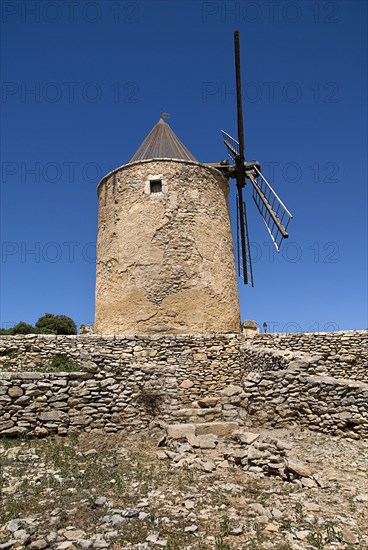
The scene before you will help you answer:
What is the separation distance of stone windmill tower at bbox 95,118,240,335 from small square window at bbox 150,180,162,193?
0.02 m

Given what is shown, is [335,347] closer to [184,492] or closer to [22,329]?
[184,492]

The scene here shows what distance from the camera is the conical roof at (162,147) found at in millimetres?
11367

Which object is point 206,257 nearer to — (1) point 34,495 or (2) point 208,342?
(2) point 208,342

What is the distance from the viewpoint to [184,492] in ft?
14.6

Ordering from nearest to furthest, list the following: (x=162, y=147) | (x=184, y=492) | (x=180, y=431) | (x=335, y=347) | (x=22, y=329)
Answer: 1. (x=184, y=492)
2. (x=180, y=431)
3. (x=335, y=347)
4. (x=162, y=147)
5. (x=22, y=329)

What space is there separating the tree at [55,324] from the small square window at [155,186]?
16479 mm

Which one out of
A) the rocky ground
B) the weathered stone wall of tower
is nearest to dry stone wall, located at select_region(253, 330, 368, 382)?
the weathered stone wall of tower

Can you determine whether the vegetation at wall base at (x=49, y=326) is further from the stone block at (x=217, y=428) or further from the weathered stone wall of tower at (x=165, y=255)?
the stone block at (x=217, y=428)

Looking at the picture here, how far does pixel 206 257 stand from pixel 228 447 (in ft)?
17.7

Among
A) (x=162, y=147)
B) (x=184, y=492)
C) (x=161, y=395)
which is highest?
(x=162, y=147)

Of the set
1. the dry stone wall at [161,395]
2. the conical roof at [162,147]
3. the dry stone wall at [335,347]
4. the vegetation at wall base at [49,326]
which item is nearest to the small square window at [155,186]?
the conical roof at [162,147]

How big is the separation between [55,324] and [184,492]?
22.3 m

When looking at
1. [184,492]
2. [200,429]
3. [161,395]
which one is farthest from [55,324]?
[184,492]

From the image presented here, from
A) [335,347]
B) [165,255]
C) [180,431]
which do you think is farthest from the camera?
[165,255]
